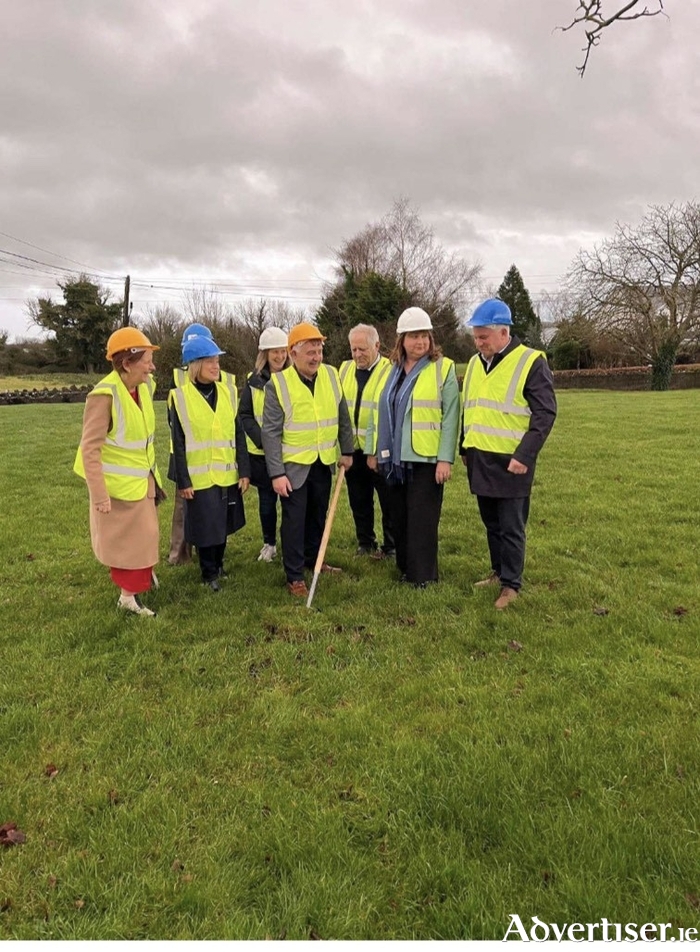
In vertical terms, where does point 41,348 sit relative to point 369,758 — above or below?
above

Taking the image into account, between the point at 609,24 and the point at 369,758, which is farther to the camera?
the point at 609,24

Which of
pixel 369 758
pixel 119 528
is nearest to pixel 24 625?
pixel 119 528

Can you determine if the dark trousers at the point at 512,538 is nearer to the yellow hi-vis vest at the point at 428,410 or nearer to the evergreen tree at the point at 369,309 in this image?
the yellow hi-vis vest at the point at 428,410

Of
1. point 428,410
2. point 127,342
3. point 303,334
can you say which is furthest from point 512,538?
point 127,342

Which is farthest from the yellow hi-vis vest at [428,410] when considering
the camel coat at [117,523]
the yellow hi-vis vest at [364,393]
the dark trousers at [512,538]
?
the camel coat at [117,523]

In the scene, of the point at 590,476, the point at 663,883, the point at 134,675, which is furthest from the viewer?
the point at 590,476

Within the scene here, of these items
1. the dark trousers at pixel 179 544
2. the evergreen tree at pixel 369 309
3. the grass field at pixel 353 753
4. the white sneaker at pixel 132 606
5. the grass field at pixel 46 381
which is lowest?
the grass field at pixel 353 753

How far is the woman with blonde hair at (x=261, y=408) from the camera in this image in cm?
611

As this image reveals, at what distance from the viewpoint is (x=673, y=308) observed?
34.2 metres

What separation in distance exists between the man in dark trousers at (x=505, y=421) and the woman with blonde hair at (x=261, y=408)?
209 centimetres

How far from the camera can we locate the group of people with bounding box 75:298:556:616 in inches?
192

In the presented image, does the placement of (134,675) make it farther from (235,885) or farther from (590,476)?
(590,476)

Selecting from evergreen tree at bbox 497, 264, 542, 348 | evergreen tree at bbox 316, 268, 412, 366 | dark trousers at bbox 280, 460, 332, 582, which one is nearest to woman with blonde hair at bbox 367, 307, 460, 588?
dark trousers at bbox 280, 460, 332, 582

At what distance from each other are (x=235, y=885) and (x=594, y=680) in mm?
2556
